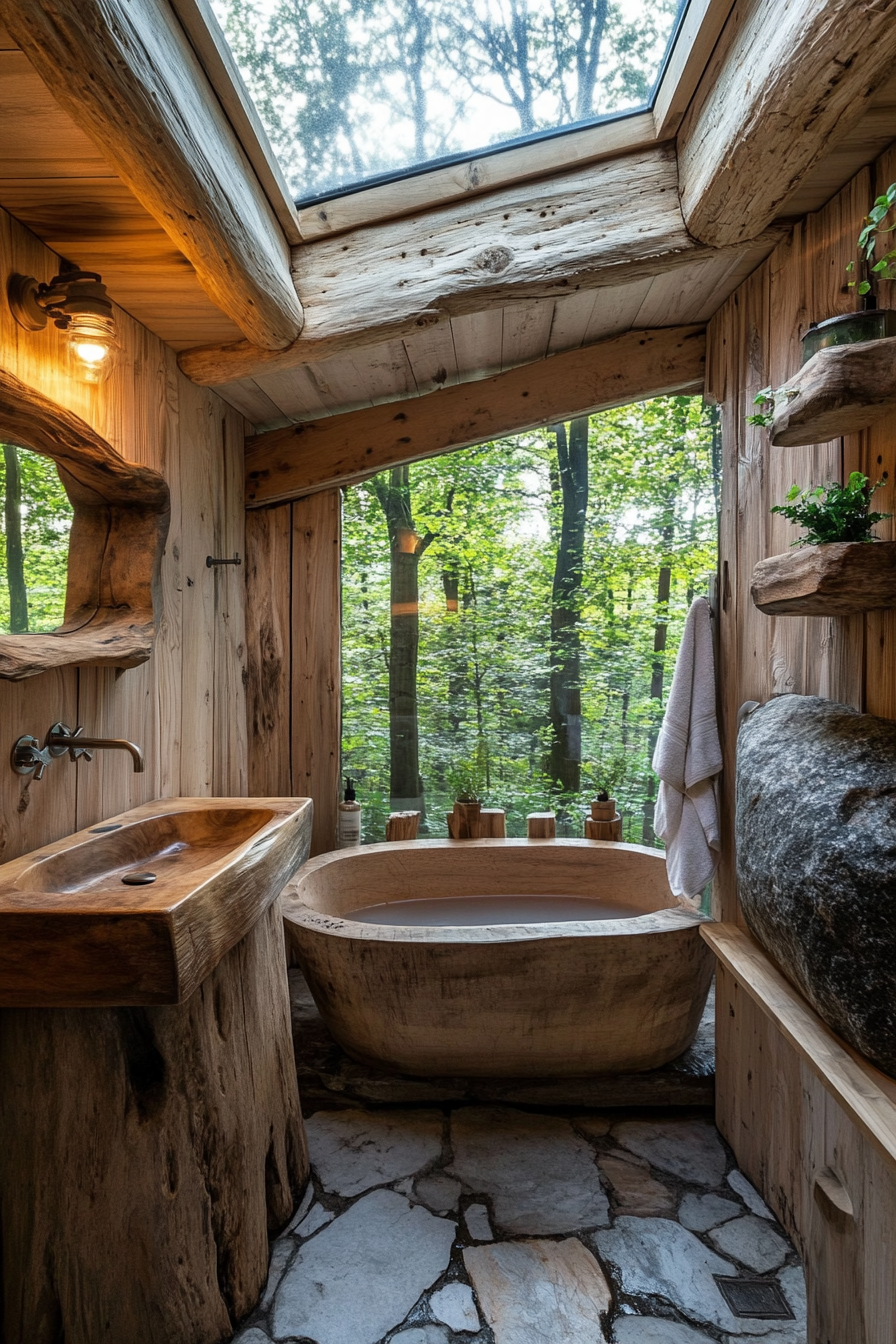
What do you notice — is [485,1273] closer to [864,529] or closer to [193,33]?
[864,529]

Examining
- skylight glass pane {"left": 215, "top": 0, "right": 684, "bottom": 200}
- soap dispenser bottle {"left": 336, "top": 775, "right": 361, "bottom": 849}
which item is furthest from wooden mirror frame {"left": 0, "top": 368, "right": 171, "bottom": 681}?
soap dispenser bottle {"left": 336, "top": 775, "right": 361, "bottom": 849}

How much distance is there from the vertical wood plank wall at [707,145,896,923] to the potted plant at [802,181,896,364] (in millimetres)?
57

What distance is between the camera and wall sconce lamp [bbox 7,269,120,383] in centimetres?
148

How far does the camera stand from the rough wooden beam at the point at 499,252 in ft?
6.02

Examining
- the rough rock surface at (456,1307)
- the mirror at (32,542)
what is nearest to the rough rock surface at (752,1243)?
the rough rock surface at (456,1307)

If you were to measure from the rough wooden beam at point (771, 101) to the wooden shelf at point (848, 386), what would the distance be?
42 centimetres

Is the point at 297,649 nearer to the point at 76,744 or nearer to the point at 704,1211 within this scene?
the point at 76,744

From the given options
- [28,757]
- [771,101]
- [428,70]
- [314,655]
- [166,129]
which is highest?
[428,70]

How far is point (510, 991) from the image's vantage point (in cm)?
197

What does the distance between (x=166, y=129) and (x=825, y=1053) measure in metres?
1.85

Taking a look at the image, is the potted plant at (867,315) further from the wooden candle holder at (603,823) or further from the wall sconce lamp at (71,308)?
the wooden candle holder at (603,823)

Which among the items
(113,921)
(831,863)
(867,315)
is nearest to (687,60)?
(867,315)

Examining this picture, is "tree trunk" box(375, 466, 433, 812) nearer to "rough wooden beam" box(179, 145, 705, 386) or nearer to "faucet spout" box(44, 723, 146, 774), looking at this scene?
"rough wooden beam" box(179, 145, 705, 386)

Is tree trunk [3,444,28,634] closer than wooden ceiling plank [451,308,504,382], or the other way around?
tree trunk [3,444,28,634]
